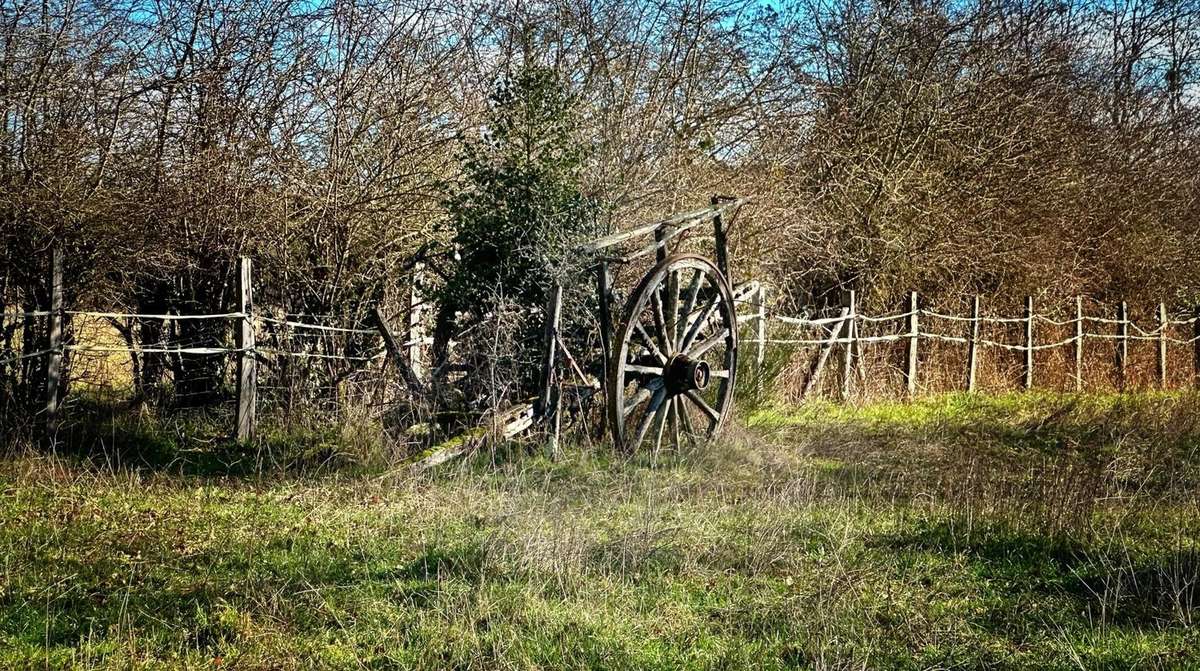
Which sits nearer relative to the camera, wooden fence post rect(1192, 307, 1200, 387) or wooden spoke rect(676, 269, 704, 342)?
wooden spoke rect(676, 269, 704, 342)

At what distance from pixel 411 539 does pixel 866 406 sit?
29.9ft

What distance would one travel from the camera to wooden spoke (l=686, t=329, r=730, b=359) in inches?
376

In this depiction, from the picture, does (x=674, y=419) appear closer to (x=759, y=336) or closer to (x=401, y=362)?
(x=401, y=362)

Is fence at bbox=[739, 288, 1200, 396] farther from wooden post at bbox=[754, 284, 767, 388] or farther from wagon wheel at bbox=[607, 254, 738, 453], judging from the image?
wagon wheel at bbox=[607, 254, 738, 453]

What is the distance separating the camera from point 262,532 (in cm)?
636

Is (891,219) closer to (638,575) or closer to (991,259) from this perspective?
(991,259)

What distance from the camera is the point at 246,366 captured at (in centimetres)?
955

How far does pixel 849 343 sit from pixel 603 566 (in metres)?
9.72

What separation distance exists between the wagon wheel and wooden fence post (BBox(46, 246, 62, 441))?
4.65m

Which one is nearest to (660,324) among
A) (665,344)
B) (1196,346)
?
(665,344)

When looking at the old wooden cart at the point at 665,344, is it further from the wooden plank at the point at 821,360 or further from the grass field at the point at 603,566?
the wooden plank at the point at 821,360

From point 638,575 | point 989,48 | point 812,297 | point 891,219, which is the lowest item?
point 638,575

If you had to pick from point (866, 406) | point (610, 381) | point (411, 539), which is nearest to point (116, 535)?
point (411, 539)

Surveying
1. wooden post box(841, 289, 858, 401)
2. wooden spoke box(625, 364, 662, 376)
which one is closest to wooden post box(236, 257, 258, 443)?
wooden spoke box(625, 364, 662, 376)
